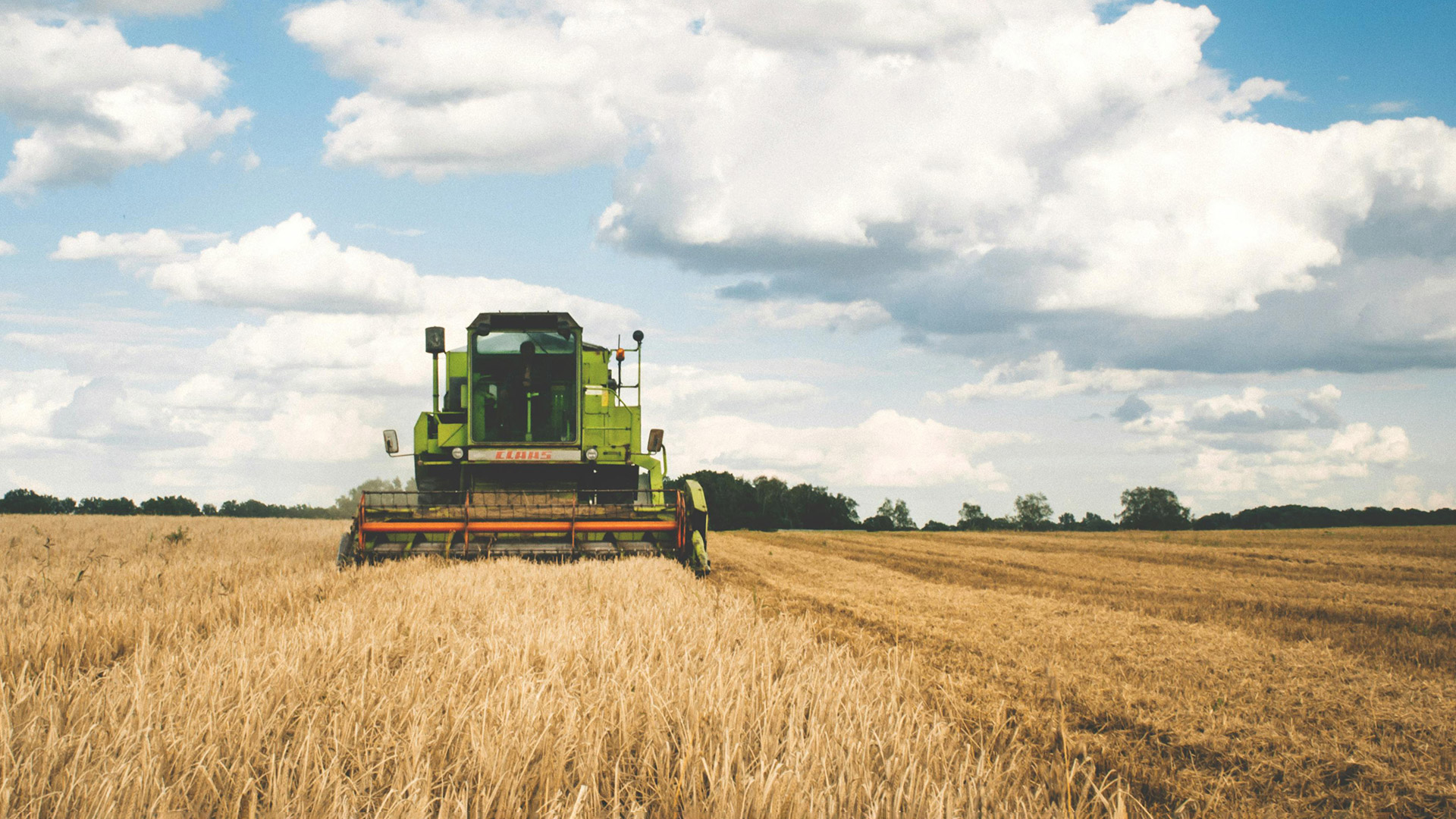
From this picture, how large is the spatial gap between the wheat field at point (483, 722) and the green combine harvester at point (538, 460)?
432 centimetres

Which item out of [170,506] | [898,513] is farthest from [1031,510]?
[170,506]

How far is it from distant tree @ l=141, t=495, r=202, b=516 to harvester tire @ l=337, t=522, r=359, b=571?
45882mm

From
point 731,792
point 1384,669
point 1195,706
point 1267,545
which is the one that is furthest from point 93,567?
point 1267,545

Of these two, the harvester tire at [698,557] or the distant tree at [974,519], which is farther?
the distant tree at [974,519]

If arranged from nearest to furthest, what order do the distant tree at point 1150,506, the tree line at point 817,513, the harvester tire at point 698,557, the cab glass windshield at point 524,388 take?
1. the harvester tire at point 698,557
2. the cab glass windshield at point 524,388
3. the tree line at point 817,513
4. the distant tree at point 1150,506

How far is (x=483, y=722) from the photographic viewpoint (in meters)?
2.62

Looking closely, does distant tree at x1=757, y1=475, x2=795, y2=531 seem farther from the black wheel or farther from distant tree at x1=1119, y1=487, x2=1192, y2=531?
the black wheel

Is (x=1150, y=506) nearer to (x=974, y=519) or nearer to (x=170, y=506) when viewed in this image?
(x=974, y=519)

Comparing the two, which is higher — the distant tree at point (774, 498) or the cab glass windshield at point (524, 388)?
the cab glass windshield at point (524, 388)

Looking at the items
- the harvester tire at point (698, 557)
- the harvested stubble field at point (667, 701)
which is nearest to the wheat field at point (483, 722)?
the harvested stubble field at point (667, 701)

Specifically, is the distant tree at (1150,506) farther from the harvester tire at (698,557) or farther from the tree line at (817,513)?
the harvester tire at (698,557)

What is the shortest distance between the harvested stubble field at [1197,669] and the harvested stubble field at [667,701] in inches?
1.1

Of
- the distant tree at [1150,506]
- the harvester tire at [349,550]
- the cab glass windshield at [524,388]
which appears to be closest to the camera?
the harvester tire at [349,550]

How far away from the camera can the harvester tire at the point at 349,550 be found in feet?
29.5
